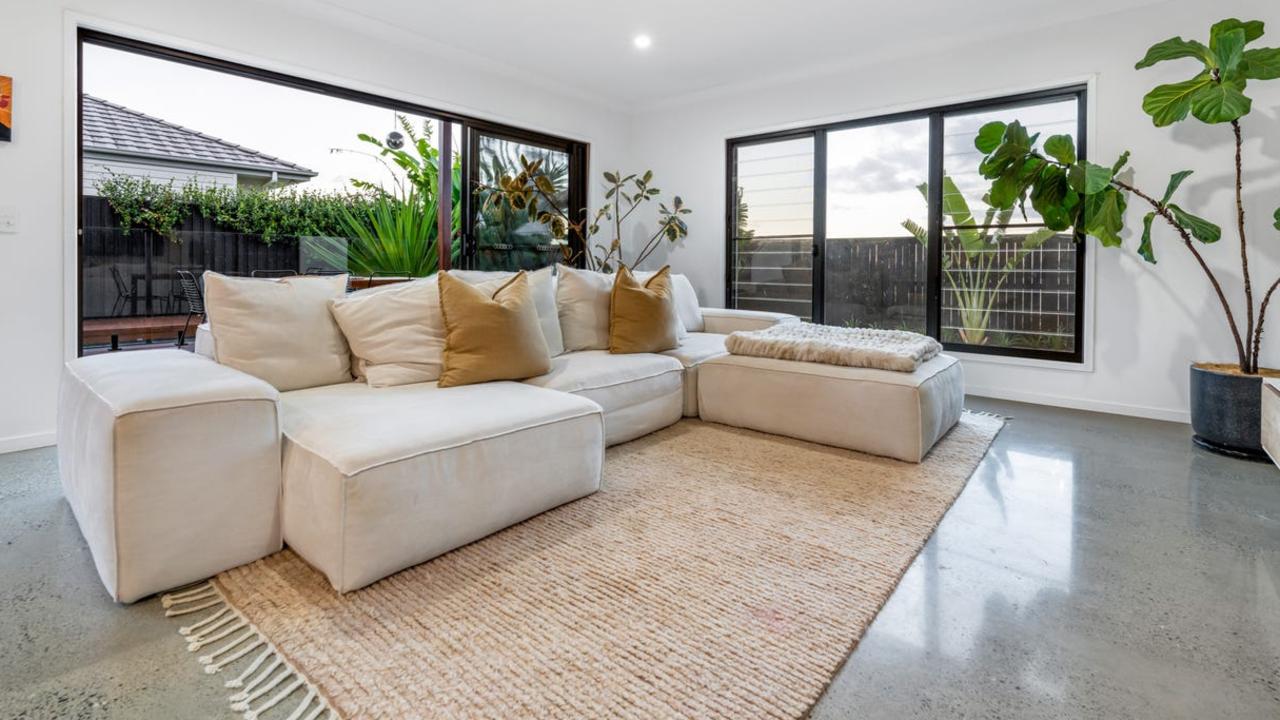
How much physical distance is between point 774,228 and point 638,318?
2.37 meters

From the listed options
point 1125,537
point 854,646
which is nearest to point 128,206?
point 854,646

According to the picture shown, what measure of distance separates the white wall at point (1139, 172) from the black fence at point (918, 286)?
23cm

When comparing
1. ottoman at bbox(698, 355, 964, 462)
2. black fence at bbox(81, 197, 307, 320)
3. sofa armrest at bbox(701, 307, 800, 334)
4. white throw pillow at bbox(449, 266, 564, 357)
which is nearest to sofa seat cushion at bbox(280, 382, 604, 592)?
white throw pillow at bbox(449, 266, 564, 357)

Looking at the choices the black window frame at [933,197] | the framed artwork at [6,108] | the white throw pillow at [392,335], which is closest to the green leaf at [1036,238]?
the black window frame at [933,197]

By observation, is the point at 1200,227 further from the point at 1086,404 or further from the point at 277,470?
the point at 277,470

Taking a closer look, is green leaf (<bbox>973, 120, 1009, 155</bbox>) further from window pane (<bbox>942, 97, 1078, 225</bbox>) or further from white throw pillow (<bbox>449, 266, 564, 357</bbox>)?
white throw pillow (<bbox>449, 266, 564, 357</bbox>)

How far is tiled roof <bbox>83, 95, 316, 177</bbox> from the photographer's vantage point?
239 inches

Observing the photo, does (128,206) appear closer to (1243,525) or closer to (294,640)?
(294,640)

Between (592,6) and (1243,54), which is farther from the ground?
(592,6)

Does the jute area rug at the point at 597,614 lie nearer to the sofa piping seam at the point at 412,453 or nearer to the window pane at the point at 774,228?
the sofa piping seam at the point at 412,453

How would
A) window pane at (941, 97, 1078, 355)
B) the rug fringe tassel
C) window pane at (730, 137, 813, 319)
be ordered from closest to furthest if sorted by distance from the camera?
the rug fringe tassel, window pane at (941, 97, 1078, 355), window pane at (730, 137, 813, 319)

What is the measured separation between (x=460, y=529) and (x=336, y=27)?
3.50 meters

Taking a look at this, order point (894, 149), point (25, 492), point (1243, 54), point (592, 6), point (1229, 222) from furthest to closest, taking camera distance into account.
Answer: point (894, 149), point (592, 6), point (1229, 222), point (1243, 54), point (25, 492)

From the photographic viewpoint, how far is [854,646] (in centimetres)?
137
